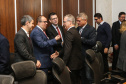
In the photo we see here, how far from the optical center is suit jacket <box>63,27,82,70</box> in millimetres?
2781

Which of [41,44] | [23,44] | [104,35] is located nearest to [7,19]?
[41,44]

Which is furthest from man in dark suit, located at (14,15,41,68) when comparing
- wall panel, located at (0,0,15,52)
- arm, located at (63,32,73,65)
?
wall panel, located at (0,0,15,52)

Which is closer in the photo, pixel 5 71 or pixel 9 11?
pixel 5 71

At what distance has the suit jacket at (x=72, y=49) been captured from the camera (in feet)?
9.12

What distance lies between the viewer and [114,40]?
507 cm

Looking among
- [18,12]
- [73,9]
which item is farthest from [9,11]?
[73,9]

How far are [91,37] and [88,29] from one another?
6.3 inches

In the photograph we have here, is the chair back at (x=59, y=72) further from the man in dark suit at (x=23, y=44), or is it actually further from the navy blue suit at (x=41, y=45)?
the navy blue suit at (x=41, y=45)

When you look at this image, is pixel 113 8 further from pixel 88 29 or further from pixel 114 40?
pixel 88 29

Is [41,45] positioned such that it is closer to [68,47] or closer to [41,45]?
[41,45]

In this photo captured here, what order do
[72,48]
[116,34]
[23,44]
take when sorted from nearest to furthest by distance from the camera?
[23,44] → [72,48] → [116,34]

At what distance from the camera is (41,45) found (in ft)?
9.59

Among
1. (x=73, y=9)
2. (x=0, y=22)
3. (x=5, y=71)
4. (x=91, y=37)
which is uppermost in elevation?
(x=73, y=9)

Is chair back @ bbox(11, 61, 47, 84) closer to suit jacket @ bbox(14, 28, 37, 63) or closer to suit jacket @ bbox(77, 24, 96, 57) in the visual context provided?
suit jacket @ bbox(14, 28, 37, 63)
